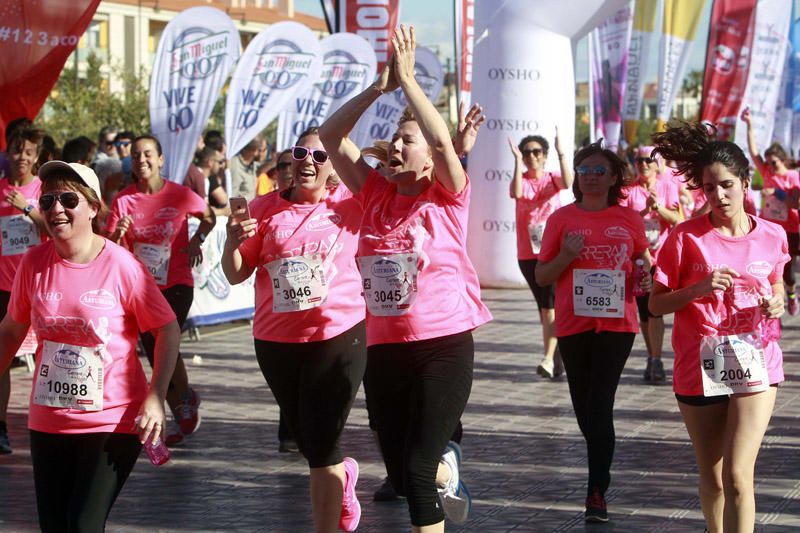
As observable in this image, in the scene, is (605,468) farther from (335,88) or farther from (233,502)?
(335,88)

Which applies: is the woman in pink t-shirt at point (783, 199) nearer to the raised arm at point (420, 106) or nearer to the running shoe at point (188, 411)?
the running shoe at point (188, 411)

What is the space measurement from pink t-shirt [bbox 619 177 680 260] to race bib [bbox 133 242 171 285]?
3819 mm

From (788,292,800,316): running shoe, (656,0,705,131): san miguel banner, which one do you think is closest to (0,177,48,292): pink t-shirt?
(788,292,800,316): running shoe

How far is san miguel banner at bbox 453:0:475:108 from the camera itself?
68.1 feet

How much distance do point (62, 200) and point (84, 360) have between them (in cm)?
54

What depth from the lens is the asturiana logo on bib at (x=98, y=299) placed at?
4.57m

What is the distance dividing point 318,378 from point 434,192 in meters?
1.02

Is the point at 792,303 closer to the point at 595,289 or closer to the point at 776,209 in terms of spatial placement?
the point at 776,209

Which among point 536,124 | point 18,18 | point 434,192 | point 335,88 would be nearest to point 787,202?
point 536,124

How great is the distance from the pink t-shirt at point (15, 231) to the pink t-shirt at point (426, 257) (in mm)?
4023

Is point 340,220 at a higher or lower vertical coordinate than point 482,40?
lower

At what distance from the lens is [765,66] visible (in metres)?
24.3

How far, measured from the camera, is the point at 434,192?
527cm

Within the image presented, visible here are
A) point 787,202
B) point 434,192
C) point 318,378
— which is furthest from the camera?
point 787,202
